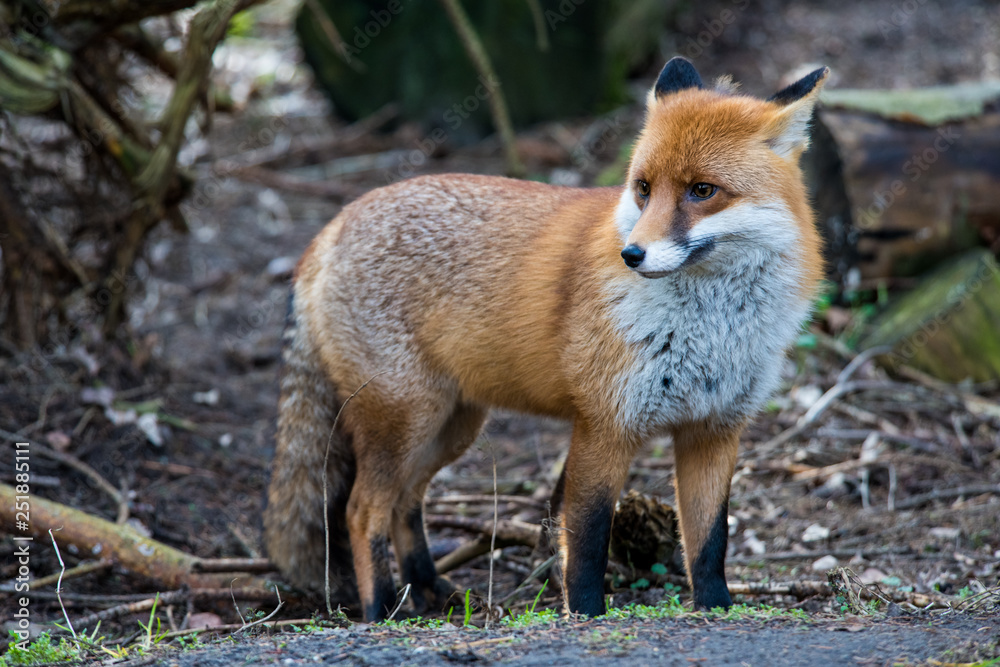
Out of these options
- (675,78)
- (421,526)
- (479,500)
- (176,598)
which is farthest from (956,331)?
(176,598)

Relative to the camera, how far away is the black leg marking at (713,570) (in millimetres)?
3600

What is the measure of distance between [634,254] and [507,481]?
2802mm

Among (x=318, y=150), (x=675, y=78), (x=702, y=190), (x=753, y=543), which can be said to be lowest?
(x=753, y=543)

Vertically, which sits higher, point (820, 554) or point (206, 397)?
point (820, 554)

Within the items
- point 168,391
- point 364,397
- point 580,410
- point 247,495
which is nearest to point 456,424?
point 364,397

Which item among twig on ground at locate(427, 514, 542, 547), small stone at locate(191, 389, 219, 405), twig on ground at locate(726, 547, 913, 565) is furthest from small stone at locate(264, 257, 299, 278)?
twig on ground at locate(726, 547, 913, 565)

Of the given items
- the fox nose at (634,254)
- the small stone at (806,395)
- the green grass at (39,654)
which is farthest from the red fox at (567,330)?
the small stone at (806,395)

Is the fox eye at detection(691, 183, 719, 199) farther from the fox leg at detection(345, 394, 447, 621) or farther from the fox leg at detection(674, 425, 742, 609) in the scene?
the fox leg at detection(345, 394, 447, 621)

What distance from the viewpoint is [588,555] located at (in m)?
3.54

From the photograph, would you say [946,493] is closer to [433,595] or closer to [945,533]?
[945,533]

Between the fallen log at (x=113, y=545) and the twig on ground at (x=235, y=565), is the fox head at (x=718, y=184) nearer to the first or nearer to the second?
the twig on ground at (x=235, y=565)

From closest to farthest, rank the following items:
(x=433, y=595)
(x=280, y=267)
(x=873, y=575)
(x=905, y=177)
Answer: (x=873, y=575) < (x=433, y=595) < (x=905, y=177) < (x=280, y=267)

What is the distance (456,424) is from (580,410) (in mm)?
1088

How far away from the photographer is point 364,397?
403 centimetres
